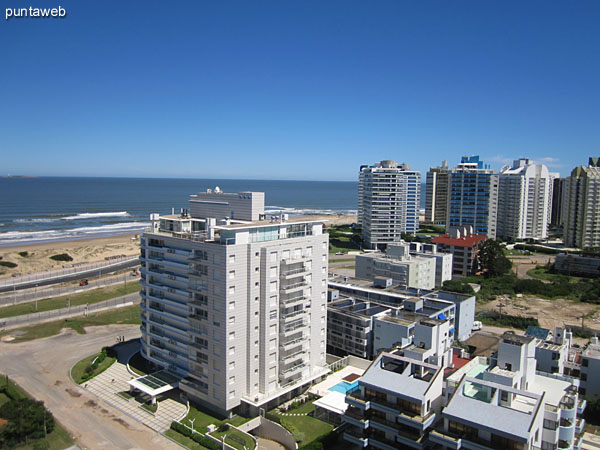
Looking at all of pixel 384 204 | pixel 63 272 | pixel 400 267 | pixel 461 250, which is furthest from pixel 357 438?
pixel 384 204

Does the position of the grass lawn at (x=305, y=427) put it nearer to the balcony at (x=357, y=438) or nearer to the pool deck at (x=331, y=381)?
the pool deck at (x=331, y=381)

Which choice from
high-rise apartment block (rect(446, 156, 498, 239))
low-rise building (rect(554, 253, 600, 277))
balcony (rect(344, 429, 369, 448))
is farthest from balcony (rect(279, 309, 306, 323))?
high-rise apartment block (rect(446, 156, 498, 239))

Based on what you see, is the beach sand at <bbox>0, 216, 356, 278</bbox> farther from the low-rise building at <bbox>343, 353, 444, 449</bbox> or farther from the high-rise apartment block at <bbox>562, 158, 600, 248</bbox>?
the high-rise apartment block at <bbox>562, 158, 600, 248</bbox>

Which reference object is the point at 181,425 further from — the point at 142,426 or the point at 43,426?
the point at 43,426

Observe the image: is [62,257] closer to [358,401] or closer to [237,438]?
[237,438]

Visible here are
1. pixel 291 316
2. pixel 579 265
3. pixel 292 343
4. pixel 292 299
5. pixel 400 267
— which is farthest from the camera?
pixel 579 265

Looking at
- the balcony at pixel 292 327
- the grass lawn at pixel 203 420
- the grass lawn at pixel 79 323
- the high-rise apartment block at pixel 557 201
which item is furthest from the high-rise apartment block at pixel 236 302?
the high-rise apartment block at pixel 557 201
